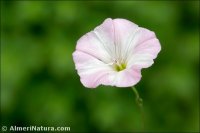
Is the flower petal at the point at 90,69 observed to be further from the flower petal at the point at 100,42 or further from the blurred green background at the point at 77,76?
the blurred green background at the point at 77,76

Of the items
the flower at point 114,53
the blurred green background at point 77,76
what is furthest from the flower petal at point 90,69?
the blurred green background at point 77,76

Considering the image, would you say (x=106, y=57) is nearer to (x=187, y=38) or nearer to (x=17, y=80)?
(x=17, y=80)

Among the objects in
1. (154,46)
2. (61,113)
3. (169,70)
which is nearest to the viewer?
(154,46)

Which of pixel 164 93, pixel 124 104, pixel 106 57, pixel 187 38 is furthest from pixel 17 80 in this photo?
pixel 106 57

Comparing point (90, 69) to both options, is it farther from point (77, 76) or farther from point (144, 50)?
point (77, 76)

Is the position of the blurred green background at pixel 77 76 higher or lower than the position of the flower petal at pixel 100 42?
lower

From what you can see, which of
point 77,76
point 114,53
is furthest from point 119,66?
point 77,76

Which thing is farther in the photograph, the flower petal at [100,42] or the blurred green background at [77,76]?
the blurred green background at [77,76]
